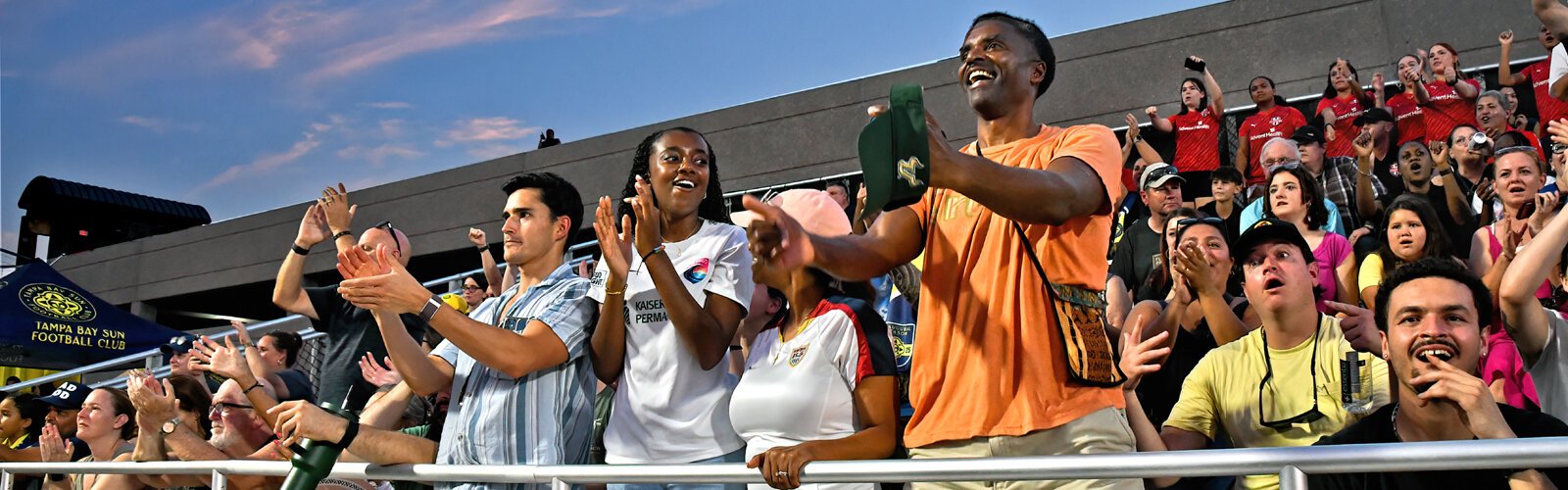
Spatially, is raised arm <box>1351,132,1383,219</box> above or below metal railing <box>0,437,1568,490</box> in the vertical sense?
above

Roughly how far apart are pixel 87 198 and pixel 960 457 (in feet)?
73.6

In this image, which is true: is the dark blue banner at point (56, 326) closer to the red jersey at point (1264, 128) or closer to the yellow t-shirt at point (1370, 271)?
the red jersey at point (1264, 128)

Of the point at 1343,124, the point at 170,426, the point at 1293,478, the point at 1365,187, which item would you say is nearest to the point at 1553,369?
the point at 1293,478

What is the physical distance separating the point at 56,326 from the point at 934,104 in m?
8.89

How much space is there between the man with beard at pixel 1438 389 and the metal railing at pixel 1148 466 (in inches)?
15.7

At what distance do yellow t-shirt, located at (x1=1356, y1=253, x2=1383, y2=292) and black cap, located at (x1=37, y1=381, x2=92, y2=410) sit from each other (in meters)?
6.39

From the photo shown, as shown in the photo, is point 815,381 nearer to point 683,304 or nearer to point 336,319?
point 683,304

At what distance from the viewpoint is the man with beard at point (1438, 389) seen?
96.0 inches

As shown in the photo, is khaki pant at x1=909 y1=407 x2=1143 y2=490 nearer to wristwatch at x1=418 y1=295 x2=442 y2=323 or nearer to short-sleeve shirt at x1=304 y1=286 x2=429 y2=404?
wristwatch at x1=418 y1=295 x2=442 y2=323

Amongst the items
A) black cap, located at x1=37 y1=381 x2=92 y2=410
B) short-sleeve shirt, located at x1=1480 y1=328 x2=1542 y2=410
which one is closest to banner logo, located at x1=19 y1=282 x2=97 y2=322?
black cap, located at x1=37 y1=381 x2=92 y2=410

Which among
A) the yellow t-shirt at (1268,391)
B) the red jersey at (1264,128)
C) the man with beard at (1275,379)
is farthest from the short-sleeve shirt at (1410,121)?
the yellow t-shirt at (1268,391)

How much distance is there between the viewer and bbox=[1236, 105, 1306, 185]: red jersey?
367 inches

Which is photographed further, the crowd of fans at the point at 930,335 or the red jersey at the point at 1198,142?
the red jersey at the point at 1198,142

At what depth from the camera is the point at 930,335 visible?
2.52 meters
